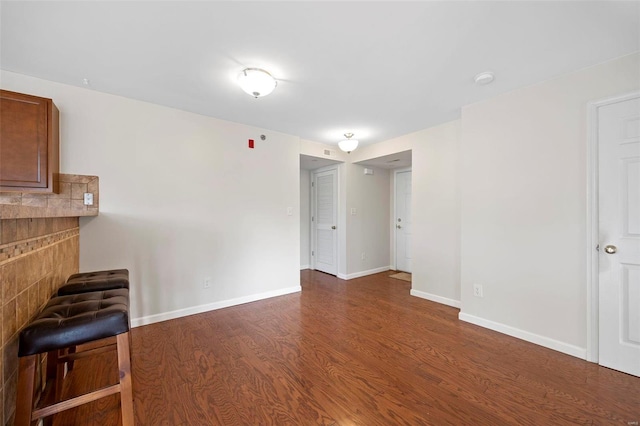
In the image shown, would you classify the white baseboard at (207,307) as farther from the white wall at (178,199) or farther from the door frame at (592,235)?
the door frame at (592,235)

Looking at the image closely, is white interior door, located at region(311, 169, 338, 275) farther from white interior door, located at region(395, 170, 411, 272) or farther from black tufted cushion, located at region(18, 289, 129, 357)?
black tufted cushion, located at region(18, 289, 129, 357)

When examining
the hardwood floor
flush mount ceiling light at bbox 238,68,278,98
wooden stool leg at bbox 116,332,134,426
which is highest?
flush mount ceiling light at bbox 238,68,278,98

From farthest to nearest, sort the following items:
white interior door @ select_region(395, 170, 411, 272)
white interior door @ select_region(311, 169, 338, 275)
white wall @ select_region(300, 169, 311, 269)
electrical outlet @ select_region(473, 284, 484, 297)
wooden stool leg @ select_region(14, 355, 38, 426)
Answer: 1. white wall @ select_region(300, 169, 311, 269)
2. white interior door @ select_region(395, 170, 411, 272)
3. white interior door @ select_region(311, 169, 338, 275)
4. electrical outlet @ select_region(473, 284, 484, 297)
5. wooden stool leg @ select_region(14, 355, 38, 426)

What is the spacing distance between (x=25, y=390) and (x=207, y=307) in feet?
6.75

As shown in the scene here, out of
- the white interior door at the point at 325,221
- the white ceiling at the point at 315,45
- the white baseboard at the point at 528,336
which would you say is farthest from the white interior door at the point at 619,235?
the white interior door at the point at 325,221

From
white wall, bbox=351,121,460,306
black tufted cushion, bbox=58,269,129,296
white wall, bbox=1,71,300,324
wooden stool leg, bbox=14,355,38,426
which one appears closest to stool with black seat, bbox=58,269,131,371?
black tufted cushion, bbox=58,269,129,296

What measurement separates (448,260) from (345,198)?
1.96m

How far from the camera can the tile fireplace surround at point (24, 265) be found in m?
1.12

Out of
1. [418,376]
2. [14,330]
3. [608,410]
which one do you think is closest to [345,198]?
[418,376]

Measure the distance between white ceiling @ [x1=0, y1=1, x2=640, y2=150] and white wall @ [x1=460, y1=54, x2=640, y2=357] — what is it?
229mm

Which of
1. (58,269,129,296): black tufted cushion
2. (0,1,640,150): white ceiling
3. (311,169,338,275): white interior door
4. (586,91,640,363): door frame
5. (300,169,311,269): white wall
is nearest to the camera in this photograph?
(0,1,640,150): white ceiling

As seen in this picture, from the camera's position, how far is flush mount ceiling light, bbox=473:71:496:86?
2.17 metres

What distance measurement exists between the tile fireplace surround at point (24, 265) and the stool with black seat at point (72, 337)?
8 centimetres

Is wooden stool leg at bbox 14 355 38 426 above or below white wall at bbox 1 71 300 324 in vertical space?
below
